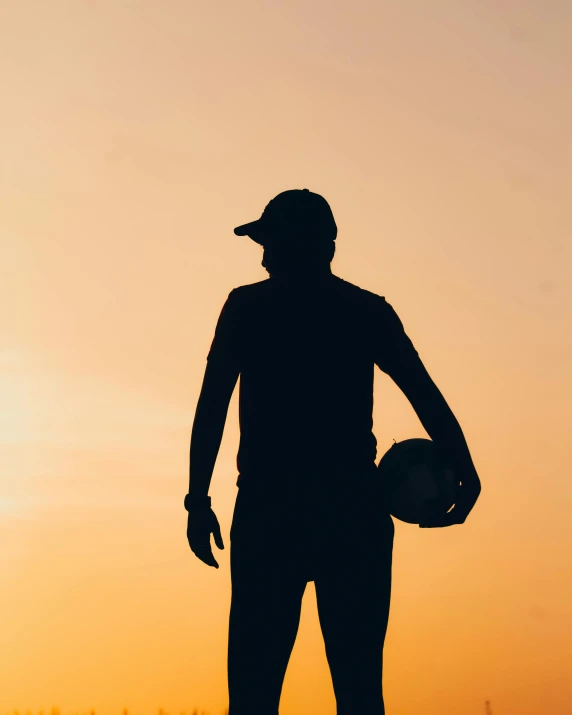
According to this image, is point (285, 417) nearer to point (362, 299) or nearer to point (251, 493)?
point (251, 493)

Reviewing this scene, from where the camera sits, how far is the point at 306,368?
→ 6094 millimetres

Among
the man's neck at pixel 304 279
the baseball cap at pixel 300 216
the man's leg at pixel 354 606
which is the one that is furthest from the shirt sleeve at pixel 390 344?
the man's leg at pixel 354 606

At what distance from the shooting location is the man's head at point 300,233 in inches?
246

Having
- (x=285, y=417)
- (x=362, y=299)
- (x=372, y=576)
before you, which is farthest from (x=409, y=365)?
(x=372, y=576)

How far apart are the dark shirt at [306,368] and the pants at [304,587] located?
0.63 feet

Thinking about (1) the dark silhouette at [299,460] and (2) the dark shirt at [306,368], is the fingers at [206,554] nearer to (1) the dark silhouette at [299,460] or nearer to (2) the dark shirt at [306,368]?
(1) the dark silhouette at [299,460]

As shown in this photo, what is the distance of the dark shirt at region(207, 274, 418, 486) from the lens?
5.99 m

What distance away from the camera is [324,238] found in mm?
6281

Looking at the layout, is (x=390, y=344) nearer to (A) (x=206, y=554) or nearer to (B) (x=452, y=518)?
(B) (x=452, y=518)

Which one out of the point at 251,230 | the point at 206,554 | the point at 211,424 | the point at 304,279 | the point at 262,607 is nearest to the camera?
the point at 262,607

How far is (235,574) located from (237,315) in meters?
1.57

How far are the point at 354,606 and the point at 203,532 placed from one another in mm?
1016

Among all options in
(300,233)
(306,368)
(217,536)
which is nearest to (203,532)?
(217,536)

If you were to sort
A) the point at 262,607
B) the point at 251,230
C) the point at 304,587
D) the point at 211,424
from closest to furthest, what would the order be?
the point at 262,607 < the point at 304,587 < the point at 211,424 < the point at 251,230
